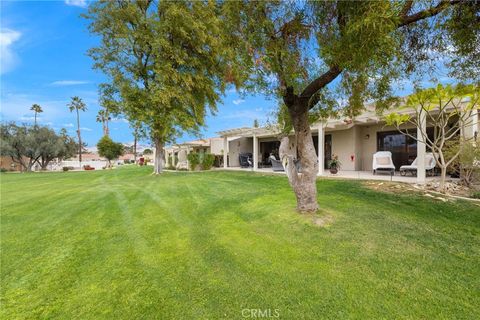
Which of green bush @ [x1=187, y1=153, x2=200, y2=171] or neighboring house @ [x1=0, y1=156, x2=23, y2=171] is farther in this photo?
neighboring house @ [x1=0, y1=156, x2=23, y2=171]

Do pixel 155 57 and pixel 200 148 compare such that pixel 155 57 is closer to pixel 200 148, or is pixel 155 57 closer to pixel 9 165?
pixel 200 148

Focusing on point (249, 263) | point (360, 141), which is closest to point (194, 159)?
point (360, 141)

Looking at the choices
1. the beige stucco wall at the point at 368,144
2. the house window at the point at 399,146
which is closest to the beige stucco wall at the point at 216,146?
the beige stucco wall at the point at 368,144

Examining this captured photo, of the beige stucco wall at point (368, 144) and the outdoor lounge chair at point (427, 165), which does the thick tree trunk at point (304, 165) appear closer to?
the outdoor lounge chair at point (427, 165)

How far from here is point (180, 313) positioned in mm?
2490

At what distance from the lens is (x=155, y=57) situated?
15.6 m

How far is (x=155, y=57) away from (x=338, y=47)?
14945 mm

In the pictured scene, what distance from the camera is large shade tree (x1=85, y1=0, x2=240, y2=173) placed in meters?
14.6

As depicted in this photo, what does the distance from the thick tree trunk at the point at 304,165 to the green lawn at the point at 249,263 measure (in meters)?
0.41

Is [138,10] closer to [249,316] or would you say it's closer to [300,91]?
[300,91]

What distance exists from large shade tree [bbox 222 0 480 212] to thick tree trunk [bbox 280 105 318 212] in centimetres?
2

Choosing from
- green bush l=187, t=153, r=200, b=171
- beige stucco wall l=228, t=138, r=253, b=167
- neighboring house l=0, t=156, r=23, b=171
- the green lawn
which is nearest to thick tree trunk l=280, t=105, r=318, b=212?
the green lawn

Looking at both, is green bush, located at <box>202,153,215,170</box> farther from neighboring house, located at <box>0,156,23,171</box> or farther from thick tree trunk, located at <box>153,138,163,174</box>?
neighboring house, located at <box>0,156,23,171</box>

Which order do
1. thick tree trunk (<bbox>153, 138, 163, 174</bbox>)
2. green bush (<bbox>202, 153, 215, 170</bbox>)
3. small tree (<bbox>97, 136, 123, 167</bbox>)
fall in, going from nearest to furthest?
thick tree trunk (<bbox>153, 138, 163, 174</bbox>)
green bush (<bbox>202, 153, 215, 170</bbox>)
small tree (<bbox>97, 136, 123, 167</bbox>)
